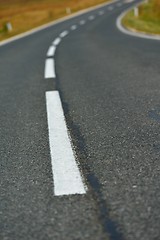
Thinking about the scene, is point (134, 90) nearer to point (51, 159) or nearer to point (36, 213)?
point (51, 159)

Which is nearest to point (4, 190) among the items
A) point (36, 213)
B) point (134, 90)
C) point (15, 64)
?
point (36, 213)

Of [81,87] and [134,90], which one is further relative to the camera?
[81,87]

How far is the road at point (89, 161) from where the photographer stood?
212cm

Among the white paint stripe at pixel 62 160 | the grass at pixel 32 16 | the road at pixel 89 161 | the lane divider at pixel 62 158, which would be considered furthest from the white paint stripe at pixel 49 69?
the grass at pixel 32 16

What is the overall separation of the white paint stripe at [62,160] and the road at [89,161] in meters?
0.05

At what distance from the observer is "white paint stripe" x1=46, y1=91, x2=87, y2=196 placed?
8.27 ft

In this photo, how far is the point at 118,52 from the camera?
988cm

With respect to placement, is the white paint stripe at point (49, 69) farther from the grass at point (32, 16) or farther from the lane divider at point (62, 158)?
the grass at point (32, 16)

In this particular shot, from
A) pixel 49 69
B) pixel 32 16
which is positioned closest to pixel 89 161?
pixel 49 69

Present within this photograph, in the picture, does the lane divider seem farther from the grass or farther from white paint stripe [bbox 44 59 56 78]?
the grass

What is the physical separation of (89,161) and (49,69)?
219 inches

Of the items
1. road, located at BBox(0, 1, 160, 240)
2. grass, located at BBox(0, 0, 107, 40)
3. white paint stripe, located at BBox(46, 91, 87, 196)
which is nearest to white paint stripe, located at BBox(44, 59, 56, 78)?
road, located at BBox(0, 1, 160, 240)

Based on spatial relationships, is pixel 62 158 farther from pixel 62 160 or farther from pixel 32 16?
pixel 32 16

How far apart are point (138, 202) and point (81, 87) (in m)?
3.91
